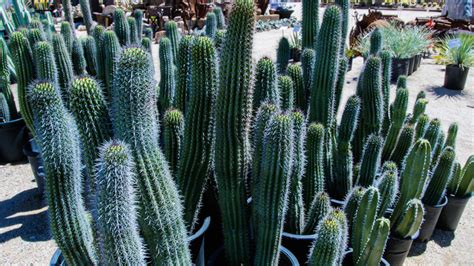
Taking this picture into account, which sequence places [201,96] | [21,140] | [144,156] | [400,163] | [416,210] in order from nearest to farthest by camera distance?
1. [144,156]
2. [201,96]
3. [416,210]
4. [400,163]
5. [21,140]

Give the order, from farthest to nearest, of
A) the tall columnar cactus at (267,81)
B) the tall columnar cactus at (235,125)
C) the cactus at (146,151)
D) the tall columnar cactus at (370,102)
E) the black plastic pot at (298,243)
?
the tall columnar cactus at (370,102)
the black plastic pot at (298,243)
the tall columnar cactus at (267,81)
the tall columnar cactus at (235,125)
the cactus at (146,151)

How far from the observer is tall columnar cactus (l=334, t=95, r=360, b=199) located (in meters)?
3.31

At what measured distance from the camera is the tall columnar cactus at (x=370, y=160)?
10.6 ft

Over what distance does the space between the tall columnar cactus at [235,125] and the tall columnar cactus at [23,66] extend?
2.50 metres

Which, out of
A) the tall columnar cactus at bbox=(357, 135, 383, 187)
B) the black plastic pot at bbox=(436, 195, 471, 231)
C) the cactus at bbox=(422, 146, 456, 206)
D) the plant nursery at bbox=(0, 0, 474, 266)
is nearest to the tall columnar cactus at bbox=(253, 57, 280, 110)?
the plant nursery at bbox=(0, 0, 474, 266)

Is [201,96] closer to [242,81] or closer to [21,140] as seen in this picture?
[242,81]

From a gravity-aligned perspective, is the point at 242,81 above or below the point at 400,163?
above

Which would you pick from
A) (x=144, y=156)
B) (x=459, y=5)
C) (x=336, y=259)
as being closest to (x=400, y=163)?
(x=336, y=259)

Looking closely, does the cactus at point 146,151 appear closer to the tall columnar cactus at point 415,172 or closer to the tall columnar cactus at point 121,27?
the tall columnar cactus at point 415,172

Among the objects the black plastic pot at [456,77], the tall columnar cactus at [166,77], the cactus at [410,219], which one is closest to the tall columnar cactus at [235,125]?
the cactus at [410,219]

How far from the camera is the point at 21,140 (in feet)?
15.7

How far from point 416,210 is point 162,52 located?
272cm

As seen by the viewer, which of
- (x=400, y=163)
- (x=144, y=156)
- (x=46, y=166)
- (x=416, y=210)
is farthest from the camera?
(x=400, y=163)

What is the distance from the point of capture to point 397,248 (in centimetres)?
304
